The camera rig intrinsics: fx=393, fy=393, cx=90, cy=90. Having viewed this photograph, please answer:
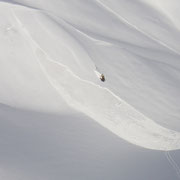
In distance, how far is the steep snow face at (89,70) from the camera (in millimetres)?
3291

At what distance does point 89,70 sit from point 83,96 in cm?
25

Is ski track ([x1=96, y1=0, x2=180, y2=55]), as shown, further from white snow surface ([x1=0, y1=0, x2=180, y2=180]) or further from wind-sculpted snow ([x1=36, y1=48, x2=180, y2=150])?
wind-sculpted snow ([x1=36, y1=48, x2=180, y2=150])

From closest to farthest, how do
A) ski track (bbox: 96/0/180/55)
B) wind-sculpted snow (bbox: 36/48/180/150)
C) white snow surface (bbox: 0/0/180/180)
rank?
white snow surface (bbox: 0/0/180/180) < wind-sculpted snow (bbox: 36/48/180/150) < ski track (bbox: 96/0/180/55)

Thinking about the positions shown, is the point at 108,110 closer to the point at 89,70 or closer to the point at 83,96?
the point at 83,96

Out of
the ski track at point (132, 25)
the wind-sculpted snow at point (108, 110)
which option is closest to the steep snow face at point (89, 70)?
the wind-sculpted snow at point (108, 110)

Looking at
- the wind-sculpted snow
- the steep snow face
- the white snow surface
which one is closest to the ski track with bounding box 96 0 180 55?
the white snow surface

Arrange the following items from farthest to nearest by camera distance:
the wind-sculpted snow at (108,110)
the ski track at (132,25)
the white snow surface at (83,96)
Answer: the ski track at (132,25) < the wind-sculpted snow at (108,110) < the white snow surface at (83,96)

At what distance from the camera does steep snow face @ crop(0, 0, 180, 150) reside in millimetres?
3291

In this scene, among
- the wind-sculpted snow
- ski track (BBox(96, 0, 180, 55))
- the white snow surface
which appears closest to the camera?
the white snow surface

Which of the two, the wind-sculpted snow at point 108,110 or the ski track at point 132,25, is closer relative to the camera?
the wind-sculpted snow at point 108,110

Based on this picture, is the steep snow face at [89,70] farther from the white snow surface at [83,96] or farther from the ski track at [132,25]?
the ski track at [132,25]

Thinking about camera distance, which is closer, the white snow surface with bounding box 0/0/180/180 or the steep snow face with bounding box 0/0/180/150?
the white snow surface with bounding box 0/0/180/180

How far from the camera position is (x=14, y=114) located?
299 cm

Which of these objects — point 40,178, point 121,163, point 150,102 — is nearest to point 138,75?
point 150,102
